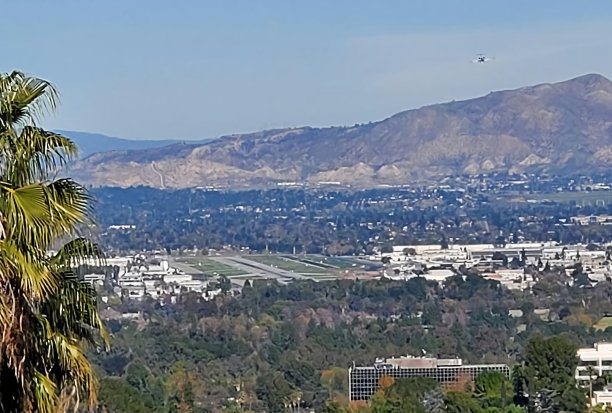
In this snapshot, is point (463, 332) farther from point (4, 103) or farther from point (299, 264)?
point (4, 103)

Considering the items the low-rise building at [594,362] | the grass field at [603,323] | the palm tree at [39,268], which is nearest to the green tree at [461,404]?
the low-rise building at [594,362]

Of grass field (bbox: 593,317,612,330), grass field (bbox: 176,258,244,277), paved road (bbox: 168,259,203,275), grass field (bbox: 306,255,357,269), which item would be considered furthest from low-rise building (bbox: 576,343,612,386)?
grass field (bbox: 306,255,357,269)

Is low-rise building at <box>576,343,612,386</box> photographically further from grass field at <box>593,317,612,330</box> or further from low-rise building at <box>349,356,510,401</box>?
grass field at <box>593,317,612,330</box>

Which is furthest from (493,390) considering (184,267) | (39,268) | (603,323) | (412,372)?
(184,267)

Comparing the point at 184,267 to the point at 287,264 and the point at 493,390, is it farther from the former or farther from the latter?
the point at 493,390

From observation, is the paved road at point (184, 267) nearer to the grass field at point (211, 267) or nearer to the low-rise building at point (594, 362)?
the grass field at point (211, 267)

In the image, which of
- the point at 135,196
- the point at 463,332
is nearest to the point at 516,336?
the point at 463,332
